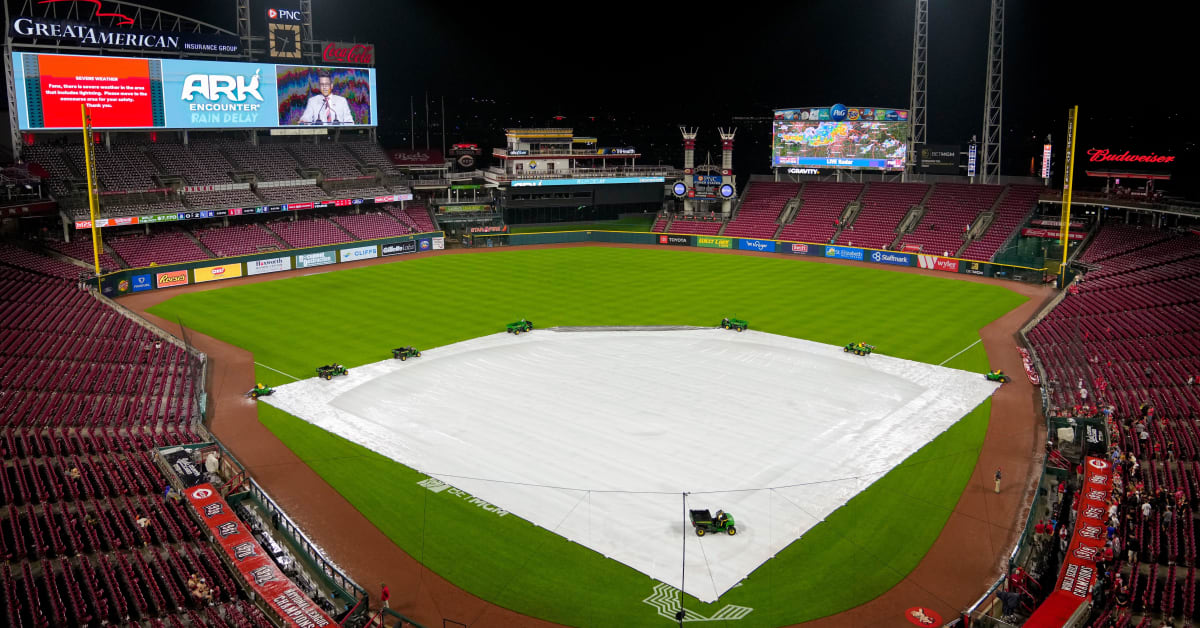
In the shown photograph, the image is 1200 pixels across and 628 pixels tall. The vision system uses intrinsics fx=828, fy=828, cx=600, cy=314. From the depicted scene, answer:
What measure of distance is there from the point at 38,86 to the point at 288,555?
2196 inches

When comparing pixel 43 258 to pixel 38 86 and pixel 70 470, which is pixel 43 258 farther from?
pixel 70 470

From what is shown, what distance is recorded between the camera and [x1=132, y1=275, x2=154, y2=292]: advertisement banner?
187 ft

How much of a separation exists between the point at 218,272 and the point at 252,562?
47.2 meters

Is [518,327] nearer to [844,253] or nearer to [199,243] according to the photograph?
[199,243]

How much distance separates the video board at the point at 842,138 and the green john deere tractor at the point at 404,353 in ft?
166

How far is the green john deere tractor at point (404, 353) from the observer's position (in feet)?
134

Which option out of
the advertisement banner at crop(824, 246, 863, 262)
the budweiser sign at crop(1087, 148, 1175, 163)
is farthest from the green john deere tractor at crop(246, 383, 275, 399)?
the budweiser sign at crop(1087, 148, 1175, 163)

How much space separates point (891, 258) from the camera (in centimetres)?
6981

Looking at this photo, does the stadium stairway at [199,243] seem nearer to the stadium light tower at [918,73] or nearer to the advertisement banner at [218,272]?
the advertisement banner at [218,272]

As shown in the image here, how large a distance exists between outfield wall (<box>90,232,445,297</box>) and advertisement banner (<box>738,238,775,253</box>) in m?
28.3

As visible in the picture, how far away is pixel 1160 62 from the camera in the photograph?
70375 mm

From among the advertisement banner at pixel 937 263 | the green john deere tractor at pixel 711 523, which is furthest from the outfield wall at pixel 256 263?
the green john deere tractor at pixel 711 523

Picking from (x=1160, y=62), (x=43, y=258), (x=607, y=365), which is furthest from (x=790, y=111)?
(x=43, y=258)

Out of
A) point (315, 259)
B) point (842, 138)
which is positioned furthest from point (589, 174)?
point (315, 259)
